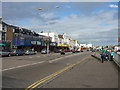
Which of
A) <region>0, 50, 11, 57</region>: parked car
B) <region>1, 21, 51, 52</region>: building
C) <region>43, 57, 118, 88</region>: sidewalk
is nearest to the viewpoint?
<region>43, 57, 118, 88</region>: sidewalk

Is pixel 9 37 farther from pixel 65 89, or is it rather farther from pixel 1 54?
pixel 65 89

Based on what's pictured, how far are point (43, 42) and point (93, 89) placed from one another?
6152 cm

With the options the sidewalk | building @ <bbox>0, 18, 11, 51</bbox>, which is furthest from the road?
building @ <bbox>0, 18, 11, 51</bbox>

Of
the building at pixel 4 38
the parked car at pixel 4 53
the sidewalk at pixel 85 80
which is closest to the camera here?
the sidewalk at pixel 85 80

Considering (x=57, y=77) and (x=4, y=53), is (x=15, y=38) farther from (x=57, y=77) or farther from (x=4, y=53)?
(x=57, y=77)

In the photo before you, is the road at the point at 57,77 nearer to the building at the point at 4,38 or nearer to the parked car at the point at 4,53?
the parked car at the point at 4,53

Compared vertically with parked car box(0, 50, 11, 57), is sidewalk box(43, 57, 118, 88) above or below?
below

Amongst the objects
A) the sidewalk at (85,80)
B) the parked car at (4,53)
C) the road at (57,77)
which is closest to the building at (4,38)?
the parked car at (4,53)

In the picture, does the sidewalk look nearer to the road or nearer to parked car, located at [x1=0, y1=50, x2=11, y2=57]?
the road

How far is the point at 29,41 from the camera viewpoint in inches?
2259

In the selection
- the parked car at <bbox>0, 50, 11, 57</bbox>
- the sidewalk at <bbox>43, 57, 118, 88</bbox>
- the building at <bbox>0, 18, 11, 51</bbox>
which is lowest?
the sidewalk at <bbox>43, 57, 118, 88</bbox>

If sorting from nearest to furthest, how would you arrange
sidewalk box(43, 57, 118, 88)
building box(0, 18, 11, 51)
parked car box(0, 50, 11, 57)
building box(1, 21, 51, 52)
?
sidewalk box(43, 57, 118, 88), parked car box(0, 50, 11, 57), building box(0, 18, 11, 51), building box(1, 21, 51, 52)

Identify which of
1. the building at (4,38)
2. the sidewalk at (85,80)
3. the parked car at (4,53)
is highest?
the building at (4,38)

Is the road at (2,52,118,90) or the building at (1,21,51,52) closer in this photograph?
the road at (2,52,118,90)
